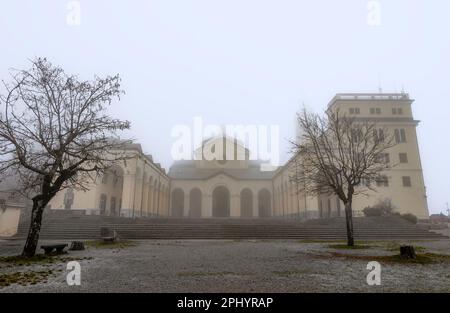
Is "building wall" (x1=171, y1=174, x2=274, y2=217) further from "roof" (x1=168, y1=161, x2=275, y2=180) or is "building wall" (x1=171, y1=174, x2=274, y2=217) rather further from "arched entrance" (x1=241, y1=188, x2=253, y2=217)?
"arched entrance" (x1=241, y1=188, x2=253, y2=217)

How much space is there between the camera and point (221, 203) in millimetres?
50844

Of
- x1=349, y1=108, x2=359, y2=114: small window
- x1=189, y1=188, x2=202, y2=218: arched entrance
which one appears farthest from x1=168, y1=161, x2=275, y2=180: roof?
x1=349, y1=108, x2=359, y2=114: small window

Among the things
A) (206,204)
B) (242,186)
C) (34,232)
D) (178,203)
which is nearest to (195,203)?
(178,203)

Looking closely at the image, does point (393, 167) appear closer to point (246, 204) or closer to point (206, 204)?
point (246, 204)

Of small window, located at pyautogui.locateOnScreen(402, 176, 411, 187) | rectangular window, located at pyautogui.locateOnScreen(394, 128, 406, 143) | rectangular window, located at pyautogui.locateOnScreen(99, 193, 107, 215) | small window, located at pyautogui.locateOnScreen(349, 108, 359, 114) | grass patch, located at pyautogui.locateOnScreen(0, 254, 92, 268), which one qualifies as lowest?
grass patch, located at pyautogui.locateOnScreen(0, 254, 92, 268)

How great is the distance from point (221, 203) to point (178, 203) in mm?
7523

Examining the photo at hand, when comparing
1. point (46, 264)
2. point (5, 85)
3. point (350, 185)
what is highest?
point (5, 85)

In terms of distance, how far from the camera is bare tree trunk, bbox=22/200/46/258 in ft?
35.6

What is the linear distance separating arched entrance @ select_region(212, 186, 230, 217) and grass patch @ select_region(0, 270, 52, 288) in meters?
42.1
